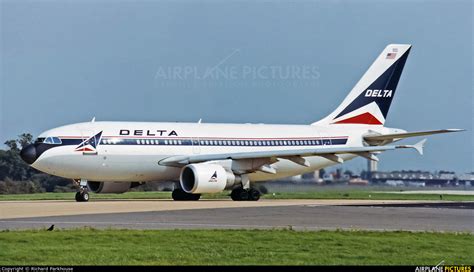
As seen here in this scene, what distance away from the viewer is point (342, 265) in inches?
658

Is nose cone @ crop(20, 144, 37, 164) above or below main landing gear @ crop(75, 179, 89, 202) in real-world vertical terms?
above

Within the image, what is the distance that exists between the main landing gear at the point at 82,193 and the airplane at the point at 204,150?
43 mm

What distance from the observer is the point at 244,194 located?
43750 millimetres

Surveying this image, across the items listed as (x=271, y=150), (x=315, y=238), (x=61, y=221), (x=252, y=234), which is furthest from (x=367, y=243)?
(x=271, y=150)

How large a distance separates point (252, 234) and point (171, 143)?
21865 millimetres

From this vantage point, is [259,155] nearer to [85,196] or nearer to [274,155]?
[274,155]

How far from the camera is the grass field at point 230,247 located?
678 inches

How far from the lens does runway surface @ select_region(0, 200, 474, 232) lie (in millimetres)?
25000

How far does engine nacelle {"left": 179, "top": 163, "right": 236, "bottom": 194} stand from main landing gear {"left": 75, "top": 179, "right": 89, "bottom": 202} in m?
4.18

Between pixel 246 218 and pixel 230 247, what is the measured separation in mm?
8996

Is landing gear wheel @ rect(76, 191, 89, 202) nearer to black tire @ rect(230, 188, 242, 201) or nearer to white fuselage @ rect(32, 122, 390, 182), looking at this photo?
white fuselage @ rect(32, 122, 390, 182)

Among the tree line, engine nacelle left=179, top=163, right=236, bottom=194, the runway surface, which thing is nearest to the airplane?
engine nacelle left=179, top=163, right=236, bottom=194

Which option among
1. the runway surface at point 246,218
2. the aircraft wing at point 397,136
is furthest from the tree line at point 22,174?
the runway surface at point 246,218

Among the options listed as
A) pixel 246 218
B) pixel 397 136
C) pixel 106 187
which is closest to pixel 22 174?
pixel 106 187
